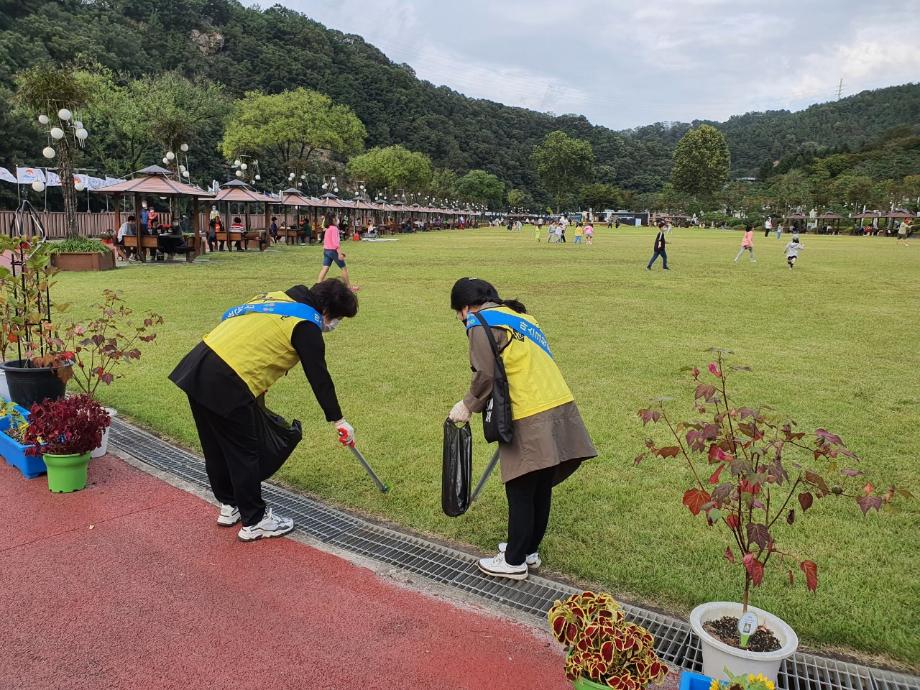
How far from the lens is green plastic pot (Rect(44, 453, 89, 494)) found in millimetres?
4195

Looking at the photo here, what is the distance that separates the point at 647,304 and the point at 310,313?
1016 cm

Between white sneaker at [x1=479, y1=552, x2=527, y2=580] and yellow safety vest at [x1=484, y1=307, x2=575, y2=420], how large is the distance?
83cm

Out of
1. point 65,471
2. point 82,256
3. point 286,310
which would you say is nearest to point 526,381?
point 286,310

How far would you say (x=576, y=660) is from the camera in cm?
209

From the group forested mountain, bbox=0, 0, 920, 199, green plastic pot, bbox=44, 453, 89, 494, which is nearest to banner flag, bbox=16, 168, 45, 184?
forested mountain, bbox=0, 0, 920, 199

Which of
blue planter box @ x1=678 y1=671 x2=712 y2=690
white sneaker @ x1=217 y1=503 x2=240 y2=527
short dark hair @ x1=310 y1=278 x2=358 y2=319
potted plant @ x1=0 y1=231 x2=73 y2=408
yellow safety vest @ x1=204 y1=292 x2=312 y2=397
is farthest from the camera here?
potted plant @ x1=0 y1=231 x2=73 y2=408

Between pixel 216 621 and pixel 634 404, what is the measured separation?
168 inches

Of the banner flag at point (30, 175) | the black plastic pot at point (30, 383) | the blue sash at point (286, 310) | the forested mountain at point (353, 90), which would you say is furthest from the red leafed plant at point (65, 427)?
the forested mountain at point (353, 90)

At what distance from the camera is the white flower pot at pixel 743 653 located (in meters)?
2.25

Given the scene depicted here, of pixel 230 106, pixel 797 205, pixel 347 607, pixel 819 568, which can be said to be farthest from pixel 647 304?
pixel 797 205

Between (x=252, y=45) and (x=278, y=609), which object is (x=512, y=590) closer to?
(x=278, y=609)

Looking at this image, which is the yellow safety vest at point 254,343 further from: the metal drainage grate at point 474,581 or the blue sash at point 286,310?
the metal drainage grate at point 474,581

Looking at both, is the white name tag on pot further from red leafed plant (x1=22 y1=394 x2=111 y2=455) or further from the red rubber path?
red leafed plant (x1=22 y1=394 x2=111 y2=455)

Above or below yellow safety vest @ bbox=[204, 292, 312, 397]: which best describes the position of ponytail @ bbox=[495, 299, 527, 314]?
above
